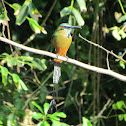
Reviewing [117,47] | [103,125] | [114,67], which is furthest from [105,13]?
[103,125]

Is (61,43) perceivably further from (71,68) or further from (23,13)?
(71,68)

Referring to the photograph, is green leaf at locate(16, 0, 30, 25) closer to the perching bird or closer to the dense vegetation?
the perching bird

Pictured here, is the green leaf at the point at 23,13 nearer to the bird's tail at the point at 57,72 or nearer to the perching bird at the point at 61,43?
the perching bird at the point at 61,43

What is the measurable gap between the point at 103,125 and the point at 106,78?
0.57 meters

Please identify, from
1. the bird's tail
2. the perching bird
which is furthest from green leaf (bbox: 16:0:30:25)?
the bird's tail

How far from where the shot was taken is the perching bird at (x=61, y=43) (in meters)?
2.22

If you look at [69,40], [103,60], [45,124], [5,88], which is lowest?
[45,124]

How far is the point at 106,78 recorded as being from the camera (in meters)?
3.20

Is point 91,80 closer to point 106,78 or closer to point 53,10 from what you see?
point 106,78

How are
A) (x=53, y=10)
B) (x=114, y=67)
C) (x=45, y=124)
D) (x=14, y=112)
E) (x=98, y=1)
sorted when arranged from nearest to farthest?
1. (x=45, y=124)
2. (x=14, y=112)
3. (x=98, y=1)
4. (x=53, y=10)
5. (x=114, y=67)

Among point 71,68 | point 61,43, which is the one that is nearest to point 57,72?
point 61,43

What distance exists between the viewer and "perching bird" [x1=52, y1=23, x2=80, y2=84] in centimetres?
222

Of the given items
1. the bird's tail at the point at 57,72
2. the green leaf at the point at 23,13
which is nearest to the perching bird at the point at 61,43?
the bird's tail at the point at 57,72

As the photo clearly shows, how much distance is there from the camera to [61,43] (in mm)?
2244
